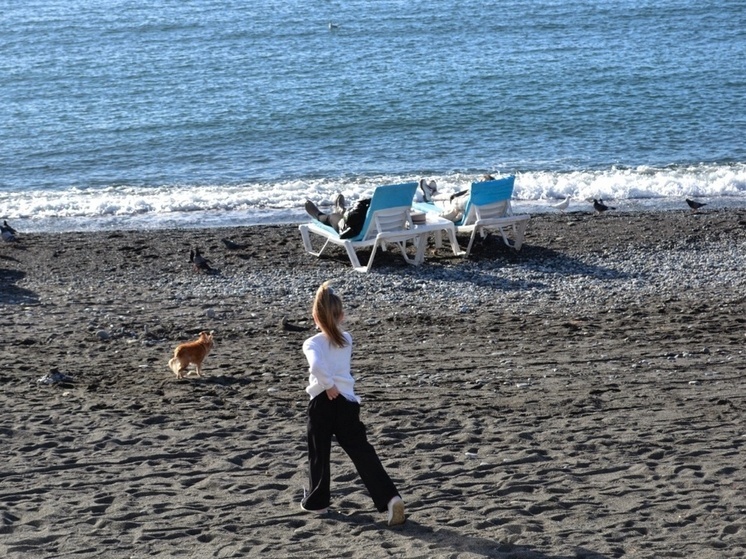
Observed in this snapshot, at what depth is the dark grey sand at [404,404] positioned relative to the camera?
536 cm

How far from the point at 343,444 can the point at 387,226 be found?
24.0 ft

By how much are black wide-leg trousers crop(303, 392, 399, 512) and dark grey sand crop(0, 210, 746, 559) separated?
0.63 feet

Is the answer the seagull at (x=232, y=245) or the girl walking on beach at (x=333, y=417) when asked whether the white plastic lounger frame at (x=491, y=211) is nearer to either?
the seagull at (x=232, y=245)

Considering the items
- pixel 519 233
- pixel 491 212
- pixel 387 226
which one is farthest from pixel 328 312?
pixel 491 212

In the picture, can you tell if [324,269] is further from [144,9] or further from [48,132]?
[144,9]

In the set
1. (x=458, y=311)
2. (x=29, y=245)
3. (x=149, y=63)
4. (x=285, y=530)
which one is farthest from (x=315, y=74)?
(x=285, y=530)

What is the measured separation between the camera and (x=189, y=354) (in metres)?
8.15

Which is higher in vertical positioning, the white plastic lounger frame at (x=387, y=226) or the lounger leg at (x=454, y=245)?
the white plastic lounger frame at (x=387, y=226)

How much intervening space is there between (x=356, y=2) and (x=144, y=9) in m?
9.52

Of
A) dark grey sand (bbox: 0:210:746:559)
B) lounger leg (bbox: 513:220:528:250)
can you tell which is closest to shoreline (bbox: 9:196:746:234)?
dark grey sand (bbox: 0:210:746:559)

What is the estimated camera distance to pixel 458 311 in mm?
10562

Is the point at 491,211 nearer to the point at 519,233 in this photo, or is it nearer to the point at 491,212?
the point at 491,212

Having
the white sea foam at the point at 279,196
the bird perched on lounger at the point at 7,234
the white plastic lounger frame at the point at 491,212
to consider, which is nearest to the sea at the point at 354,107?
the white sea foam at the point at 279,196

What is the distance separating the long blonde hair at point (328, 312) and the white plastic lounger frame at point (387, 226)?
23.0ft
